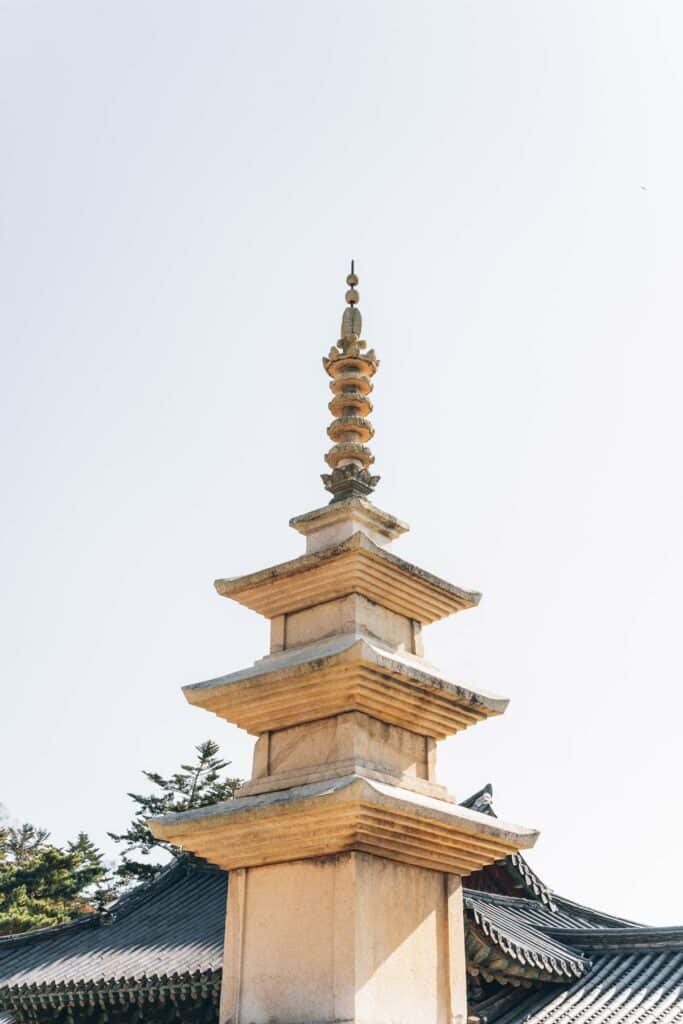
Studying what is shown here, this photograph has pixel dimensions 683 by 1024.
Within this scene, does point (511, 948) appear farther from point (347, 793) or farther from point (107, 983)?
point (347, 793)

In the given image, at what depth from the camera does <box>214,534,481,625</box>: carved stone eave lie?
6.96 metres

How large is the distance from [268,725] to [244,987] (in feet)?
5.27

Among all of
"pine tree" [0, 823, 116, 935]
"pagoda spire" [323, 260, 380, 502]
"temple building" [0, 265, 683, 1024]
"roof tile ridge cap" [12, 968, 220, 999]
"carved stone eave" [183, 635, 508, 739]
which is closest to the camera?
"temple building" [0, 265, 683, 1024]

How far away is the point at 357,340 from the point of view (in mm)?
8062

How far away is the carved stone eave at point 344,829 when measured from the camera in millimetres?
5871

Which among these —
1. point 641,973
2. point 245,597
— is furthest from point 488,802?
point 245,597

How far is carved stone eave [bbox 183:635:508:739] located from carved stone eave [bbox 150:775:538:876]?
54 centimetres

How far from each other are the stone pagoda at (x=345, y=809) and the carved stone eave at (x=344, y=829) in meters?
0.01

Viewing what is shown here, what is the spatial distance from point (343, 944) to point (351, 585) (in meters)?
2.27

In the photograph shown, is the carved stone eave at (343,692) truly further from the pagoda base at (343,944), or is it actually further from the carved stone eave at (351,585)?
the pagoda base at (343,944)

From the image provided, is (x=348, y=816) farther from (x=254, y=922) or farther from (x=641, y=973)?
(x=641, y=973)

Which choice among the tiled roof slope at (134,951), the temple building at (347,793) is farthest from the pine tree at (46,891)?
the temple building at (347,793)

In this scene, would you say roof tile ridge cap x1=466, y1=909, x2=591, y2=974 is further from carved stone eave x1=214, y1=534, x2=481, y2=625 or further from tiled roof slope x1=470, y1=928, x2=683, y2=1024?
carved stone eave x1=214, y1=534, x2=481, y2=625

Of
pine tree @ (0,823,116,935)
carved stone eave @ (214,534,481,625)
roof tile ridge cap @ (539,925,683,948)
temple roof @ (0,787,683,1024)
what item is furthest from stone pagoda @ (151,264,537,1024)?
pine tree @ (0,823,116,935)
